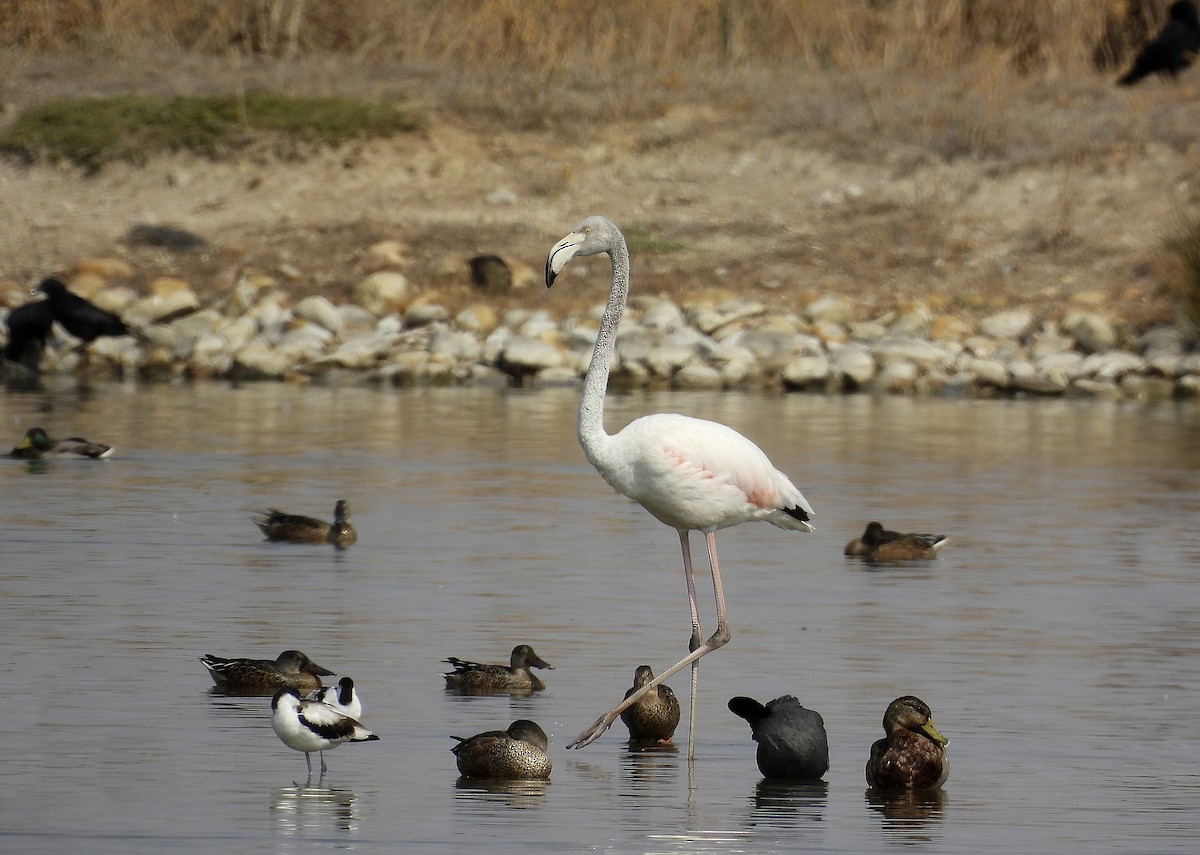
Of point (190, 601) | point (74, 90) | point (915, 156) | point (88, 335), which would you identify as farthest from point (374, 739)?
point (74, 90)

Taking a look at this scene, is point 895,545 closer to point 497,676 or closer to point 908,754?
point 497,676

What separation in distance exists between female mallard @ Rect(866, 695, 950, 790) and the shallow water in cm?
12

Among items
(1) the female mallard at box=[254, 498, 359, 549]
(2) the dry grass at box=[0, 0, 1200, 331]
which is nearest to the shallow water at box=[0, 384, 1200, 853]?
(1) the female mallard at box=[254, 498, 359, 549]

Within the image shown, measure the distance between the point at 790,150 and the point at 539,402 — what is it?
10.2 m

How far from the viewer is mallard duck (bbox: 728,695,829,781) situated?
7.78 metres

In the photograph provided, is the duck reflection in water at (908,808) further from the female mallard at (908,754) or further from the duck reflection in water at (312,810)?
the duck reflection in water at (312,810)

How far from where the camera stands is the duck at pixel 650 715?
858 cm

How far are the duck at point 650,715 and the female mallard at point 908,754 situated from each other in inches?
40.4

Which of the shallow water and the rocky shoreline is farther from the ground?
the rocky shoreline

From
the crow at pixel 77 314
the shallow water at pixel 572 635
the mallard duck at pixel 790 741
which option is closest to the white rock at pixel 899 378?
the shallow water at pixel 572 635

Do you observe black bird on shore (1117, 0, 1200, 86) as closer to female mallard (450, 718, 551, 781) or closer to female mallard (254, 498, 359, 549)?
female mallard (254, 498, 359, 549)

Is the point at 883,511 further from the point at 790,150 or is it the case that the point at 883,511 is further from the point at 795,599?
the point at 790,150

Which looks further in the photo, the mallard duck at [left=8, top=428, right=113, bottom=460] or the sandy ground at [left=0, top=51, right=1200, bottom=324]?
the sandy ground at [left=0, top=51, right=1200, bottom=324]

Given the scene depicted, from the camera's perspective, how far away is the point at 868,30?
36719 mm
